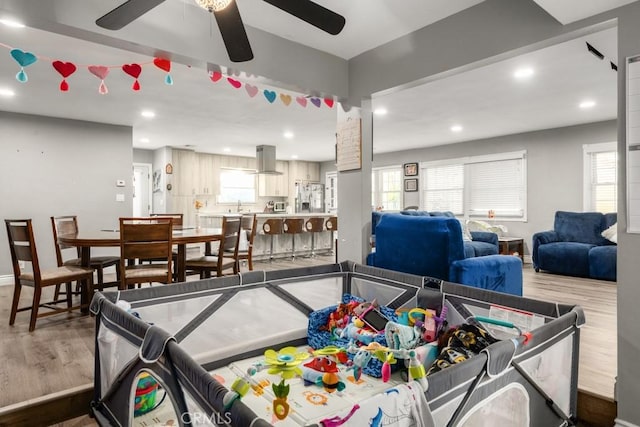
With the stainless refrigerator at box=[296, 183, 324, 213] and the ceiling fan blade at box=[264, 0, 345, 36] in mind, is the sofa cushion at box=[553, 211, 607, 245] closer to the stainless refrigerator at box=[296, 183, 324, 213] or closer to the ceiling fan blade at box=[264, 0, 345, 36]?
the ceiling fan blade at box=[264, 0, 345, 36]

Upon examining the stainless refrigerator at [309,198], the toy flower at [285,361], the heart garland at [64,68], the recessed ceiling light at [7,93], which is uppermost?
the recessed ceiling light at [7,93]

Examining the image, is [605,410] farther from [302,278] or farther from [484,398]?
[302,278]

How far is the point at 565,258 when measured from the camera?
5621mm

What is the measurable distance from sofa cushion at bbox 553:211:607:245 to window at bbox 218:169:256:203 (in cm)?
678

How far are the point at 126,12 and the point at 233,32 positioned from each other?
0.48 metres

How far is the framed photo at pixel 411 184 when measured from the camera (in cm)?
876

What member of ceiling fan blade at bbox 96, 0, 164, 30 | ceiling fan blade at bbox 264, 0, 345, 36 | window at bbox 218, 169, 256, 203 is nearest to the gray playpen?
ceiling fan blade at bbox 96, 0, 164, 30

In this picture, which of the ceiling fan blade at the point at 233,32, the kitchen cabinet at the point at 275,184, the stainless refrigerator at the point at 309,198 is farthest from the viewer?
the stainless refrigerator at the point at 309,198

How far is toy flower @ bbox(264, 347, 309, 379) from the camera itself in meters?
2.16

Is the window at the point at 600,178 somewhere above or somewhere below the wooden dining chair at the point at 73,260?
above

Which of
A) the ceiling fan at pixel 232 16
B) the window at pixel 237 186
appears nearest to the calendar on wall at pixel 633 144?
the ceiling fan at pixel 232 16

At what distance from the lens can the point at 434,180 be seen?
27.9ft

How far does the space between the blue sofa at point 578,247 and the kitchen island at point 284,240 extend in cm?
379

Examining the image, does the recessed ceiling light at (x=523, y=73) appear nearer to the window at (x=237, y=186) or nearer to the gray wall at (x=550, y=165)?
the gray wall at (x=550, y=165)
